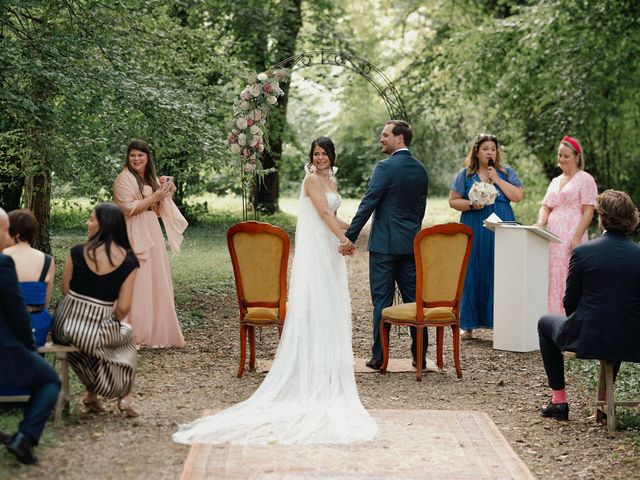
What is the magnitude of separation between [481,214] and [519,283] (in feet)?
3.35

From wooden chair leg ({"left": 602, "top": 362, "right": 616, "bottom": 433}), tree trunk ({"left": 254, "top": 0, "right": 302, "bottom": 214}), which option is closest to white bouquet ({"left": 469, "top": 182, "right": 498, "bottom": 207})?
wooden chair leg ({"left": 602, "top": 362, "right": 616, "bottom": 433})

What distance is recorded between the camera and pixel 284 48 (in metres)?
23.7

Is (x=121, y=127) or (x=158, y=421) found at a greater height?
(x=121, y=127)

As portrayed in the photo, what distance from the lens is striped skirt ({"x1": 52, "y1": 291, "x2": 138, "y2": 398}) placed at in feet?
20.9

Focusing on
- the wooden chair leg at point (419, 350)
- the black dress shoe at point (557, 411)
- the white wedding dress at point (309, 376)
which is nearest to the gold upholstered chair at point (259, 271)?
the white wedding dress at point (309, 376)

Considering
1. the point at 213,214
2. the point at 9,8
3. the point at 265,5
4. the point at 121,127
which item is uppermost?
the point at 265,5

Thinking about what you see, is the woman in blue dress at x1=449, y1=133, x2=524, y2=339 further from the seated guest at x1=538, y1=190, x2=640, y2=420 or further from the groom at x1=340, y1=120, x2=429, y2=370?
the seated guest at x1=538, y1=190, x2=640, y2=420

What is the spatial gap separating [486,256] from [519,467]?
4.86 m

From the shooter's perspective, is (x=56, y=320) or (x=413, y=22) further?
(x=413, y=22)

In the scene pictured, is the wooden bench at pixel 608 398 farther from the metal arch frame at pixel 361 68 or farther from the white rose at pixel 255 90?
the metal arch frame at pixel 361 68

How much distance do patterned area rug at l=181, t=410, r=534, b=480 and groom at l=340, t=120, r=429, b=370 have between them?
2.17 meters

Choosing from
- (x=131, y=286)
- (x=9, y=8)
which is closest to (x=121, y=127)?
(x=9, y=8)

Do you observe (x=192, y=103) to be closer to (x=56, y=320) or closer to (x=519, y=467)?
(x=56, y=320)

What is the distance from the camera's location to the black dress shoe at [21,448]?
5359mm
